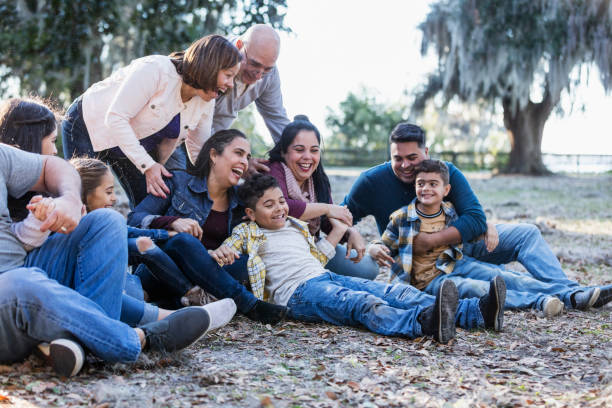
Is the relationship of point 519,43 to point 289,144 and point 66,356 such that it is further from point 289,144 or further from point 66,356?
point 66,356

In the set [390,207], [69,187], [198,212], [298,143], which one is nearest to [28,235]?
[69,187]

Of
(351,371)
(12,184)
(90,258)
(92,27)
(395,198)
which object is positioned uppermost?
(92,27)

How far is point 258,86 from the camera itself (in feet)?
16.2

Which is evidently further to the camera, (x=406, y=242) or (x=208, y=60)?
(x=406, y=242)

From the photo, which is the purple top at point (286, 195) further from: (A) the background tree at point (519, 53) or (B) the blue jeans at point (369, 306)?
(A) the background tree at point (519, 53)

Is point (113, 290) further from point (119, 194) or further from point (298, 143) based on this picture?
point (119, 194)

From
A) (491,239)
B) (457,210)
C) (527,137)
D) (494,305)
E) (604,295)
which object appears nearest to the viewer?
(494,305)

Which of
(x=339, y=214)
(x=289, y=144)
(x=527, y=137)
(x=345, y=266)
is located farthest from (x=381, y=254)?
(x=527, y=137)

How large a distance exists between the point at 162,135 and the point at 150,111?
0.81ft

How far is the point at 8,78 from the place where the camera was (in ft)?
44.0

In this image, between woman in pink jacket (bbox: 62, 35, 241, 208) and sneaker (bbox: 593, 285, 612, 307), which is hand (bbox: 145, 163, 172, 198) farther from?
sneaker (bbox: 593, 285, 612, 307)

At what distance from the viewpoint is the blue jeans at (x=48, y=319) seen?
8.05 feet

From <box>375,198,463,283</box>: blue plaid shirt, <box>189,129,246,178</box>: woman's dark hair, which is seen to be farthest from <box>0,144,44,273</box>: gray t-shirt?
<box>375,198,463,283</box>: blue plaid shirt

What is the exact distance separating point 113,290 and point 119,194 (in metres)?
8.40
